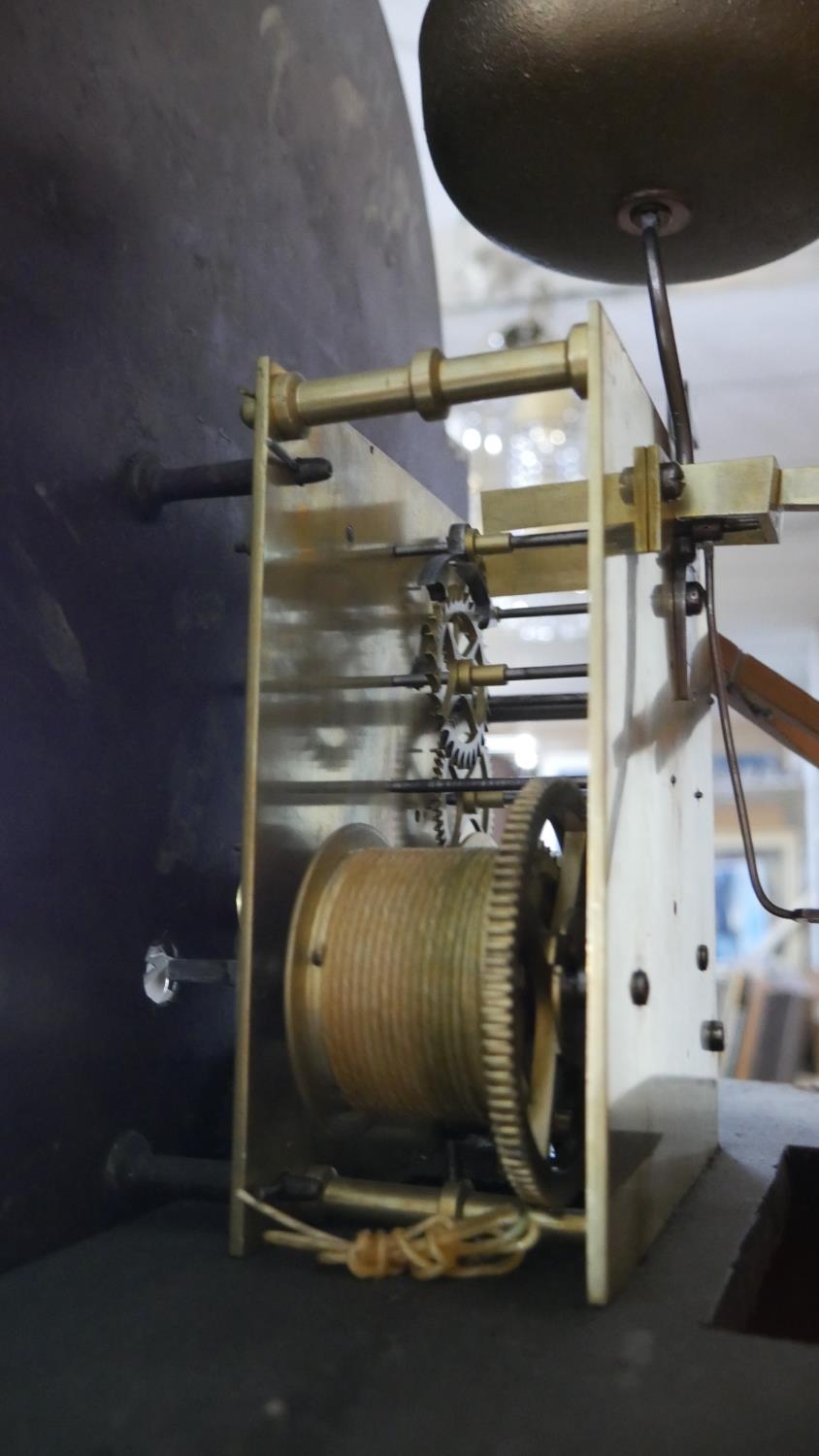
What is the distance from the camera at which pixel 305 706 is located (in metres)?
0.92

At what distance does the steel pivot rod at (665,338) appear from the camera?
3.35 feet

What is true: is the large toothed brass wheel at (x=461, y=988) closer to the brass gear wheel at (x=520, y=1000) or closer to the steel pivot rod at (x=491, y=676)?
the brass gear wheel at (x=520, y=1000)

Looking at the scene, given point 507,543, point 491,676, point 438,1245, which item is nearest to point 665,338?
point 507,543

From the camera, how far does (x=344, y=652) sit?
100 cm

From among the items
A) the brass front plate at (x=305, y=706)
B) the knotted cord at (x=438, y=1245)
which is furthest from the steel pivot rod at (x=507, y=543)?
the knotted cord at (x=438, y=1245)

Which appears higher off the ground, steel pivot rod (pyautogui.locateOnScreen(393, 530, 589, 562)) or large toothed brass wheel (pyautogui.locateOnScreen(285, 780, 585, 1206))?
steel pivot rod (pyautogui.locateOnScreen(393, 530, 589, 562))

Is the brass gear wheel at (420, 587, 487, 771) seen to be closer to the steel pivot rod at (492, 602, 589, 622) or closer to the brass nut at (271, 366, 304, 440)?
the steel pivot rod at (492, 602, 589, 622)

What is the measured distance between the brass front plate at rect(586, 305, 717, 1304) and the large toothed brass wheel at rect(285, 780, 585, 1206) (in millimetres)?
39

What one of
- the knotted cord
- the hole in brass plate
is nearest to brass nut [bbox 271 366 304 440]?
the knotted cord

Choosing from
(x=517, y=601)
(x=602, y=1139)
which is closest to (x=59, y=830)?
(x=602, y=1139)

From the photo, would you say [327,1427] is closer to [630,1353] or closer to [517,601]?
[630,1353]

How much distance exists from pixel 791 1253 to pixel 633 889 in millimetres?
499

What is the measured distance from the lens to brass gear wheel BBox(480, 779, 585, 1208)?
0.70m

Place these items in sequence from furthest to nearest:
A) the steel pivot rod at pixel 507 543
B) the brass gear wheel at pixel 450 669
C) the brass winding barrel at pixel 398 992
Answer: the brass gear wheel at pixel 450 669, the steel pivot rod at pixel 507 543, the brass winding barrel at pixel 398 992
